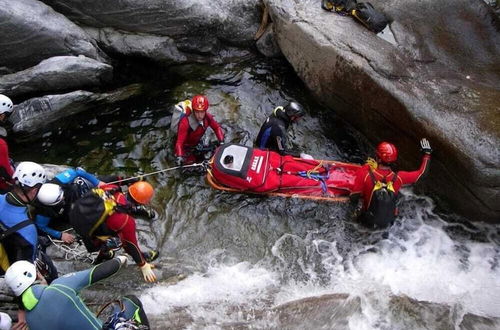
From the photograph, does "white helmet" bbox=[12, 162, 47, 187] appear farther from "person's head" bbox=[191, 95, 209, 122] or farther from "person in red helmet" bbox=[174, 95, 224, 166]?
"person's head" bbox=[191, 95, 209, 122]

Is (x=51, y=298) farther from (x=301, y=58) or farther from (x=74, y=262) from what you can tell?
(x=301, y=58)

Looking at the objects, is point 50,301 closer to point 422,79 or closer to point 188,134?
point 188,134

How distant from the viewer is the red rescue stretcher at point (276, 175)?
6941 mm

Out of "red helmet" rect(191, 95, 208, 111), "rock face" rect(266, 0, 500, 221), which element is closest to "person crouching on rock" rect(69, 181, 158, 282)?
"red helmet" rect(191, 95, 208, 111)

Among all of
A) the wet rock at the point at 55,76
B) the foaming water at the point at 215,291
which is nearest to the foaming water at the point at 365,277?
the foaming water at the point at 215,291

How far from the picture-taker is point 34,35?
8.62 meters

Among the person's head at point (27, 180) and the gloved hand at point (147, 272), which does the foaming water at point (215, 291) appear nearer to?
the gloved hand at point (147, 272)

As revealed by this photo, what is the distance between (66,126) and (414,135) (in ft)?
22.3

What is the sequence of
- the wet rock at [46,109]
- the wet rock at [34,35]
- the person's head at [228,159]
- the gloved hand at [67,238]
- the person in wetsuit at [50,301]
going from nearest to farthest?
the person in wetsuit at [50,301]
the gloved hand at [67,238]
the person's head at [228,159]
the wet rock at [46,109]
the wet rock at [34,35]

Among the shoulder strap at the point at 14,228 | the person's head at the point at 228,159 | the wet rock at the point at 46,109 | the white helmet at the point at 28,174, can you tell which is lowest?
the wet rock at the point at 46,109

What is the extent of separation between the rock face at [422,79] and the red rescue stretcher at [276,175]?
1324 mm

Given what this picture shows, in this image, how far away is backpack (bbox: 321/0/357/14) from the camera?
8.58m

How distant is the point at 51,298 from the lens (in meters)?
3.72

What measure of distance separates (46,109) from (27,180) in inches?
150
